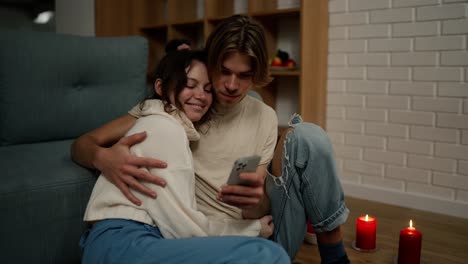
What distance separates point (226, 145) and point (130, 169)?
346mm

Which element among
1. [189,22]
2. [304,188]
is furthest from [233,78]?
[189,22]

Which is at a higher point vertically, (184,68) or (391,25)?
(391,25)

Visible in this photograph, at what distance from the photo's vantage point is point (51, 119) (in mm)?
1640

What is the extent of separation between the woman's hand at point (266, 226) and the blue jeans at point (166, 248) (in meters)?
0.23

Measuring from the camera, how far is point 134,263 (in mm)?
978

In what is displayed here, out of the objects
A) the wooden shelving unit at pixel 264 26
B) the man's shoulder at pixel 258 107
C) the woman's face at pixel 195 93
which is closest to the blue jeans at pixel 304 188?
the man's shoulder at pixel 258 107

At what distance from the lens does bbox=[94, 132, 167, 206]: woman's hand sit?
1046 mm

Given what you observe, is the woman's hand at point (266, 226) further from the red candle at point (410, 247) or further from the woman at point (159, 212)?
the red candle at point (410, 247)

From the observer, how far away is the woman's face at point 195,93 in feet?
4.04

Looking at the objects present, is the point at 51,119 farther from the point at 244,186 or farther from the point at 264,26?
the point at 264,26

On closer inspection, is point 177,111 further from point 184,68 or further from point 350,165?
point 350,165

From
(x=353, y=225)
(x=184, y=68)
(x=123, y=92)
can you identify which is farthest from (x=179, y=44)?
(x=353, y=225)

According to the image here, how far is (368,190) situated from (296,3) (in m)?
1.20

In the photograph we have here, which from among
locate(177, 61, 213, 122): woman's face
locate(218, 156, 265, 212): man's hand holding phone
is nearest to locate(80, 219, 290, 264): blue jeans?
locate(218, 156, 265, 212): man's hand holding phone
